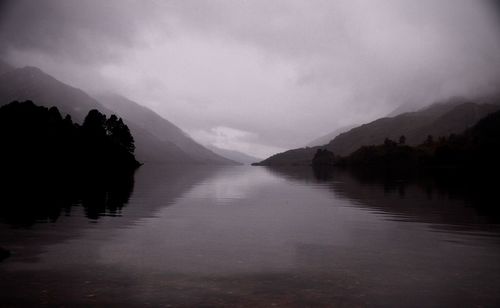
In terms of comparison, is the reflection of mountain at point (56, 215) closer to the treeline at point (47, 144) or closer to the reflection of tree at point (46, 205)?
the reflection of tree at point (46, 205)

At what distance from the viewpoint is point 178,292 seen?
59.6 ft

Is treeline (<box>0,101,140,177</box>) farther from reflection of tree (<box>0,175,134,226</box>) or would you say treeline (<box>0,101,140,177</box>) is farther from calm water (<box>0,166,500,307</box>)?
calm water (<box>0,166,500,307</box>)

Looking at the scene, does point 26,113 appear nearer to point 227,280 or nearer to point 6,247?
point 6,247

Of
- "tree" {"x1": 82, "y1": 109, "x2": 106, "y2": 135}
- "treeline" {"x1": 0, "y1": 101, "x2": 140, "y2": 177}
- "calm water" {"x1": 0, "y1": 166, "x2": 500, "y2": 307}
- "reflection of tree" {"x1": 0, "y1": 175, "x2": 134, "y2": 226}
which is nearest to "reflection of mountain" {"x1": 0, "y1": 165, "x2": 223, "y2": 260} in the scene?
"reflection of tree" {"x1": 0, "y1": 175, "x2": 134, "y2": 226}

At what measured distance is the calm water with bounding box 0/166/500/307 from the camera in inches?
701

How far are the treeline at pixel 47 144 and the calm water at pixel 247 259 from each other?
307ft

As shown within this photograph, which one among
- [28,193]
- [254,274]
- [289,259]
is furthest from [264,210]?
[28,193]

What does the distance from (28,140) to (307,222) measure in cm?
13024

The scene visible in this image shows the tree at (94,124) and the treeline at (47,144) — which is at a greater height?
the tree at (94,124)

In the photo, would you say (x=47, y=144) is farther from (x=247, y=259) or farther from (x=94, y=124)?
(x=247, y=259)

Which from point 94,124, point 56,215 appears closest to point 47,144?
point 94,124

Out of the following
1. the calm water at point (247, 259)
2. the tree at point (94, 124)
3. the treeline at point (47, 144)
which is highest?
the tree at point (94, 124)

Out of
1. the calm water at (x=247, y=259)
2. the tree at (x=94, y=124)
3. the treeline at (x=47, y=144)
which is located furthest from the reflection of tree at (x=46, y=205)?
the tree at (x=94, y=124)

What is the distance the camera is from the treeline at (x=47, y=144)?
131 meters
